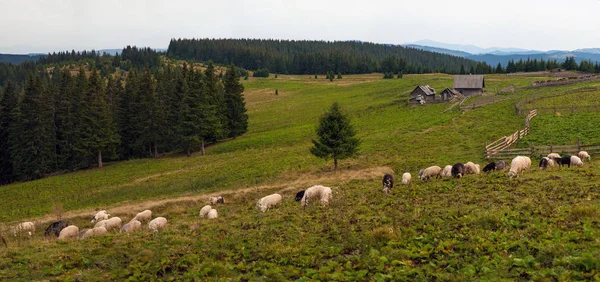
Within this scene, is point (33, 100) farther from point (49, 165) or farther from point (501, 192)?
point (501, 192)

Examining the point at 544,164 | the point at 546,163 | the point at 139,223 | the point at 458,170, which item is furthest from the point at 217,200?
the point at 546,163

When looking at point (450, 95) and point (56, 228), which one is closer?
point (56, 228)

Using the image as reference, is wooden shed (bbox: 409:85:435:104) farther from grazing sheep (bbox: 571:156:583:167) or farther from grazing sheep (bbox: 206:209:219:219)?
grazing sheep (bbox: 206:209:219:219)

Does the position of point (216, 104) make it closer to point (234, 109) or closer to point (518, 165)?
point (234, 109)

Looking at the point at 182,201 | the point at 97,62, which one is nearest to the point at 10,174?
the point at 182,201

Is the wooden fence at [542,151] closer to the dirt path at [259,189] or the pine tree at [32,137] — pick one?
the dirt path at [259,189]

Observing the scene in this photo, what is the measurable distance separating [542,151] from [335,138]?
53.4 ft

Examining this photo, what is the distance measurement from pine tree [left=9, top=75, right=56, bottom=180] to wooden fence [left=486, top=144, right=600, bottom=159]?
175 ft

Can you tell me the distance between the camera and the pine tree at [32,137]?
49.3m

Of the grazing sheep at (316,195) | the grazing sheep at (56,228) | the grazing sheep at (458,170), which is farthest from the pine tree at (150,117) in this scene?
the grazing sheep at (458,170)

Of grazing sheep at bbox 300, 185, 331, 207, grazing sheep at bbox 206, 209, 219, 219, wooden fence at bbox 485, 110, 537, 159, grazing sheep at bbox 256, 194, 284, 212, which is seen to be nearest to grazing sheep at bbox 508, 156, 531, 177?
wooden fence at bbox 485, 110, 537, 159

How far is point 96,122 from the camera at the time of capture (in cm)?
5084

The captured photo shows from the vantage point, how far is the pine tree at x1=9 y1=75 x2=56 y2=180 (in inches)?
1941

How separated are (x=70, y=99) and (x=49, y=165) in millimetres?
9571
